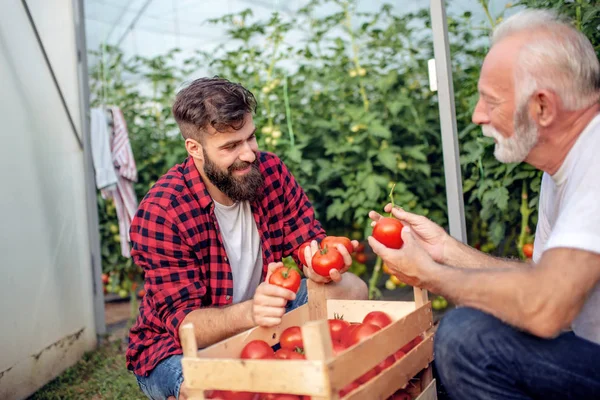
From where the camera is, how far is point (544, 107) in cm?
188

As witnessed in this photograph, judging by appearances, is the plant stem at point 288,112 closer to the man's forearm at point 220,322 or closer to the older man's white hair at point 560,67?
the man's forearm at point 220,322

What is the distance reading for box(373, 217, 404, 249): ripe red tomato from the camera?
2248 mm

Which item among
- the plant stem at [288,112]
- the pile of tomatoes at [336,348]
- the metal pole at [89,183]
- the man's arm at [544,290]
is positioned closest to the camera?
the man's arm at [544,290]

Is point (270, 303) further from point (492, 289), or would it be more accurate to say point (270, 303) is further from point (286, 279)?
point (492, 289)

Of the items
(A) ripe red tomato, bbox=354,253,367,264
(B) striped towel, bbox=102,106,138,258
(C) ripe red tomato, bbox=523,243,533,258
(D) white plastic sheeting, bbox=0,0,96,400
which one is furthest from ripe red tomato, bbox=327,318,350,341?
(B) striped towel, bbox=102,106,138,258

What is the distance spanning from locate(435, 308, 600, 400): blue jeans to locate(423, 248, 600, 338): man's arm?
0.10 metres

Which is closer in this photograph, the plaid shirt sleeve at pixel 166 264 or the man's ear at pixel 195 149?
the plaid shirt sleeve at pixel 166 264

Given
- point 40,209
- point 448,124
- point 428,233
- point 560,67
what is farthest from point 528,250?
point 40,209

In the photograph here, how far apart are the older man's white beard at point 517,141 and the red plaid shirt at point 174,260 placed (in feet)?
4.20

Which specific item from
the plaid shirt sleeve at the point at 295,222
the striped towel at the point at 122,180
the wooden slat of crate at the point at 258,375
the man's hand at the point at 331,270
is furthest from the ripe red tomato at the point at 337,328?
the striped towel at the point at 122,180

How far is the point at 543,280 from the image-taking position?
163 centimetres

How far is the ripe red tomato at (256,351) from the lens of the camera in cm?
203

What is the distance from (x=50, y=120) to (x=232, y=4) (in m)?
4.63

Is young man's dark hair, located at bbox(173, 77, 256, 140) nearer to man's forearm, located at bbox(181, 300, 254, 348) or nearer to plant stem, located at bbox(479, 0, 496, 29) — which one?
man's forearm, located at bbox(181, 300, 254, 348)
